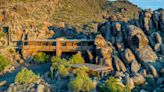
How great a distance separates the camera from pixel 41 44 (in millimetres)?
103688

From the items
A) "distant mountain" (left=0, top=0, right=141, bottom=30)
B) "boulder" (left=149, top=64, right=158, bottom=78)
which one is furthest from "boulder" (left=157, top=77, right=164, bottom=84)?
"distant mountain" (left=0, top=0, right=141, bottom=30)

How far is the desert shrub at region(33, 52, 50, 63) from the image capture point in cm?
9850

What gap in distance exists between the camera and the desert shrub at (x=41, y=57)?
323ft

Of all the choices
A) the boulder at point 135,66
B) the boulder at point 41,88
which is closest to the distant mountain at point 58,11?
the boulder at point 135,66

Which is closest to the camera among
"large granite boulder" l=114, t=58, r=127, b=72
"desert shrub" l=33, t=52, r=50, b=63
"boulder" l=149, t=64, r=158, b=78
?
"boulder" l=149, t=64, r=158, b=78

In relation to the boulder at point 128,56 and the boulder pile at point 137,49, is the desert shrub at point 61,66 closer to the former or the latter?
the boulder pile at point 137,49

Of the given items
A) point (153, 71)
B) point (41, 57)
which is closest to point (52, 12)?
point (41, 57)

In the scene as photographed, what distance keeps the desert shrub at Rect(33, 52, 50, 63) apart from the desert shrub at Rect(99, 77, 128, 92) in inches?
962

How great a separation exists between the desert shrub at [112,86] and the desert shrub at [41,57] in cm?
2443

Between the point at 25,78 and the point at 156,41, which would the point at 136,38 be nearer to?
the point at 156,41

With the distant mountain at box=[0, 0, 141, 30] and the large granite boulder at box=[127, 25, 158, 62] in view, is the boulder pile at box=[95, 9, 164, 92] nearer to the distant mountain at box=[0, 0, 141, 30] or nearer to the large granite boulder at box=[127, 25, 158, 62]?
the large granite boulder at box=[127, 25, 158, 62]

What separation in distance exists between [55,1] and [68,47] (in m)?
58.4

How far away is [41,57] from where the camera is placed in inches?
3915

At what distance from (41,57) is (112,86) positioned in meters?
27.7
